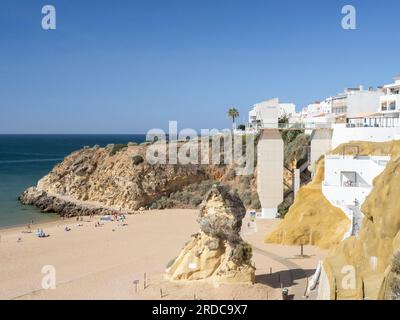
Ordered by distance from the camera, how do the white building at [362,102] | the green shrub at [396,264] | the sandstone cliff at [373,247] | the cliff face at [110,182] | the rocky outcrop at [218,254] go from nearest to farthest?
the green shrub at [396,264] < the sandstone cliff at [373,247] < the rocky outcrop at [218,254] < the white building at [362,102] < the cliff face at [110,182]

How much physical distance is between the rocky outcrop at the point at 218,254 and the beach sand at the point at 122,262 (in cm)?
43

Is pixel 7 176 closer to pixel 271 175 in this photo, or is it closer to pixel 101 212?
pixel 101 212

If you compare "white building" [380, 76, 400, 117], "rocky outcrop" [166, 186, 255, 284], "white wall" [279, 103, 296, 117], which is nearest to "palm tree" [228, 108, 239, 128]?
"white wall" [279, 103, 296, 117]

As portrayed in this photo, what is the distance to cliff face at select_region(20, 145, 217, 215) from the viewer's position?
4831 cm

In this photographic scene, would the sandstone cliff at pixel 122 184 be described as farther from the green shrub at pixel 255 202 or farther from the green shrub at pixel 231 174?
the green shrub at pixel 255 202

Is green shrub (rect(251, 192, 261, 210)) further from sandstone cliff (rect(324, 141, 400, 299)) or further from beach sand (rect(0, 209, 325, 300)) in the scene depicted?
sandstone cliff (rect(324, 141, 400, 299))

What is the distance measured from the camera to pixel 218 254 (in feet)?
59.2

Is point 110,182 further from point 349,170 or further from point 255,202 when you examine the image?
point 349,170

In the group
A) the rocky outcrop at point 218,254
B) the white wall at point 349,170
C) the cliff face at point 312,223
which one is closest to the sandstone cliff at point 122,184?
the cliff face at point 312,223

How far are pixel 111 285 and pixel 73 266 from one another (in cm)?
564

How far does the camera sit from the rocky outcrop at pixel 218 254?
17.8 metres

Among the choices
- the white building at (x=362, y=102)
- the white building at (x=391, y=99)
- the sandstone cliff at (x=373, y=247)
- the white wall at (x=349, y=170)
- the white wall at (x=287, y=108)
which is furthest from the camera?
the white wall at (x=287, y=108)

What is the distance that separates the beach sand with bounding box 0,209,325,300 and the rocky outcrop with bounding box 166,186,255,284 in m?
0.43

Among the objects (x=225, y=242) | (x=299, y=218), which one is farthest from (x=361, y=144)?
(x=225, y=242)
